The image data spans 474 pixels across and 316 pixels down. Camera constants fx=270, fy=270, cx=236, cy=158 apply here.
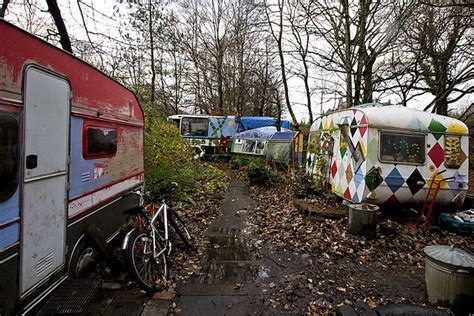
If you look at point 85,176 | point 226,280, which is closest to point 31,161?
point 85,176

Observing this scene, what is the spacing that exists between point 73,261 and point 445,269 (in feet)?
14.3

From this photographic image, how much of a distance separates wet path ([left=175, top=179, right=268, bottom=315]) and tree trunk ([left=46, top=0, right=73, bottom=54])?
246 inches

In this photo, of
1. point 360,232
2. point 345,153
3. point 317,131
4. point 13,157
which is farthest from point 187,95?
point 13,157

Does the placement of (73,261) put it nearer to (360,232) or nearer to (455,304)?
(455,304)

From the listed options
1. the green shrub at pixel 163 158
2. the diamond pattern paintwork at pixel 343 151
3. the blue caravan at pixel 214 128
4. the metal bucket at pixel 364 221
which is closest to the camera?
the metal bucket at pixel 364 221

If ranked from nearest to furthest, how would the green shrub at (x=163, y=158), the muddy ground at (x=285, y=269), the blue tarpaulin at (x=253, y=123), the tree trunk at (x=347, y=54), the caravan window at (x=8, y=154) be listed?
the caravan window at (x=8, y=154), the muddy ground at (x=285, y=269), the green shrub at (x=163, y=158), the tree trunk at (x=347, y=54), the blue tarpaulin at (x=253, y=123)

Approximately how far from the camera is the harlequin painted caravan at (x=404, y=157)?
6125 mm

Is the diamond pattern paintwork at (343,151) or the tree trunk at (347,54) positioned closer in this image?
the diamond pattern paintwork at (343,151)

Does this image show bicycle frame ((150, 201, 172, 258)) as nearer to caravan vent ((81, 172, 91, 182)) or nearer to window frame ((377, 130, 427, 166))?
caravan vent ((81, 172, 91, 182))

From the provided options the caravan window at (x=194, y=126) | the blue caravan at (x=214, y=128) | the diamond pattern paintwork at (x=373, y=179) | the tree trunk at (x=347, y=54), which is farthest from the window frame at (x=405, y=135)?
the caravan window at (x=194, y=126)

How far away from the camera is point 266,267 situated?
442cm

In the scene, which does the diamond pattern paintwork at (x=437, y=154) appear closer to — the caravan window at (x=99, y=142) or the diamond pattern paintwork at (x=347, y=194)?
the diamond pattern paintwork at (x=347, y=194)

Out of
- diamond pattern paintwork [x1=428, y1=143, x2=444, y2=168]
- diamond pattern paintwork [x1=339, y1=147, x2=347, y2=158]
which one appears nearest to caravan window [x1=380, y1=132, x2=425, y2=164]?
diamond pattern paintwork [x1=428, y1=143, x2=444, y2=168]

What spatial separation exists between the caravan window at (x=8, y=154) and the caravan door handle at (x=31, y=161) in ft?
0.43
